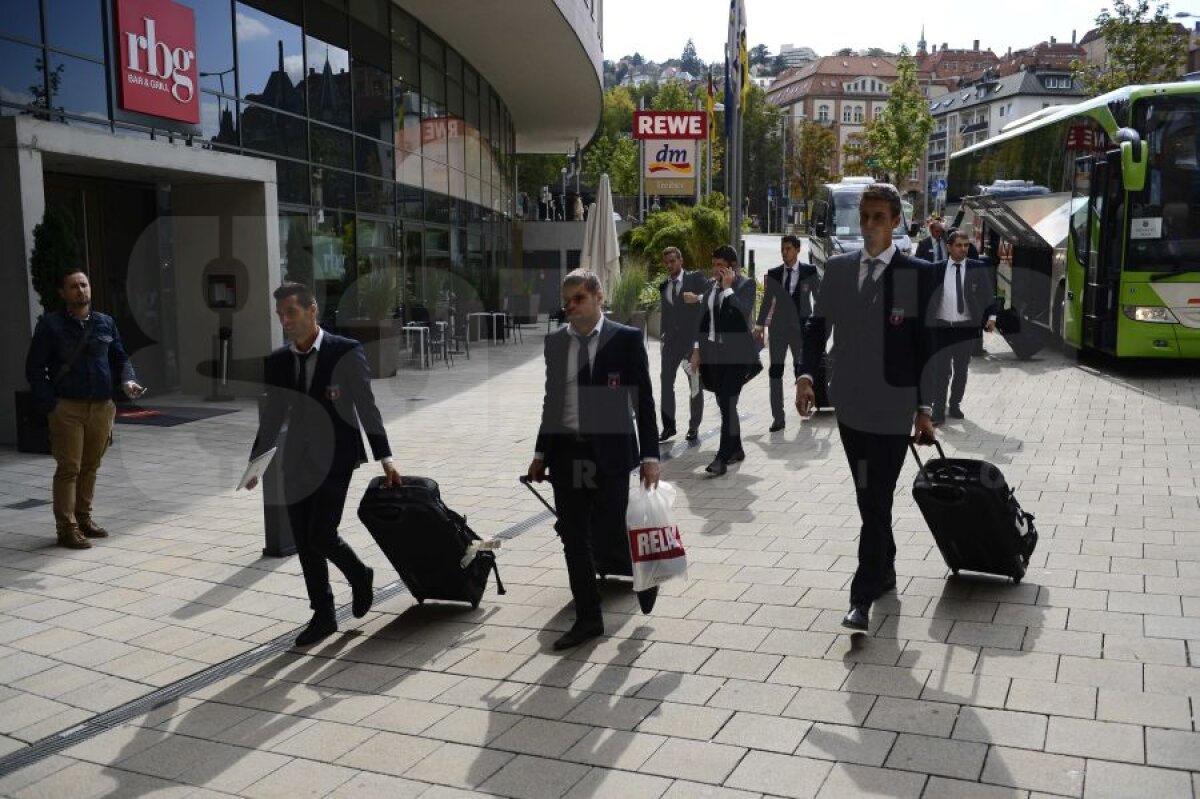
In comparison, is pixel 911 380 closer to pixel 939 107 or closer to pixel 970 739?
pixel 970 739

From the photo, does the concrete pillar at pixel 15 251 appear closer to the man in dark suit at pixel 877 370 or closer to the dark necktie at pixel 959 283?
the man in dark suit at pixel 877 370

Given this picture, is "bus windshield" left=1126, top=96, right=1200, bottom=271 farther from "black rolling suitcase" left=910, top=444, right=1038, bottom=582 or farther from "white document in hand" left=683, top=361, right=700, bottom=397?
"black rolling suitcase" left=910, top=444, right=1038, bottom=582

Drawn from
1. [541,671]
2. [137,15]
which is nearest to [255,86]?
[137,15]

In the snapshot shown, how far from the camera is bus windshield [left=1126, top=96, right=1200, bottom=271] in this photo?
13.4m

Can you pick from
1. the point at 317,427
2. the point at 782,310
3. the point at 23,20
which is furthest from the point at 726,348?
the point at 23,20

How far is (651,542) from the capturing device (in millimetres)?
5184

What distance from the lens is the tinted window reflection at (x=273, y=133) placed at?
15375 mm

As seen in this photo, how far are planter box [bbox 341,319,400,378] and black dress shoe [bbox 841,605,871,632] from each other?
12.4m

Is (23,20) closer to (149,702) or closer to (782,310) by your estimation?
(782,310)

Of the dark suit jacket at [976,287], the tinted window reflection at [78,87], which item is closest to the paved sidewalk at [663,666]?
the dark suit jacket at [976,287]

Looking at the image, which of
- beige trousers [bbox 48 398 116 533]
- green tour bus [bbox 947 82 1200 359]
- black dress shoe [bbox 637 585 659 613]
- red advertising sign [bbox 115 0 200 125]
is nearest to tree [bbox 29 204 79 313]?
red advertising sign [bbox 115 0 200 125]

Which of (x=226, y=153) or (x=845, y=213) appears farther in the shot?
(x=845, y=213)

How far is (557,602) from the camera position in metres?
5.89

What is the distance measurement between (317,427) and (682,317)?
5663mm
